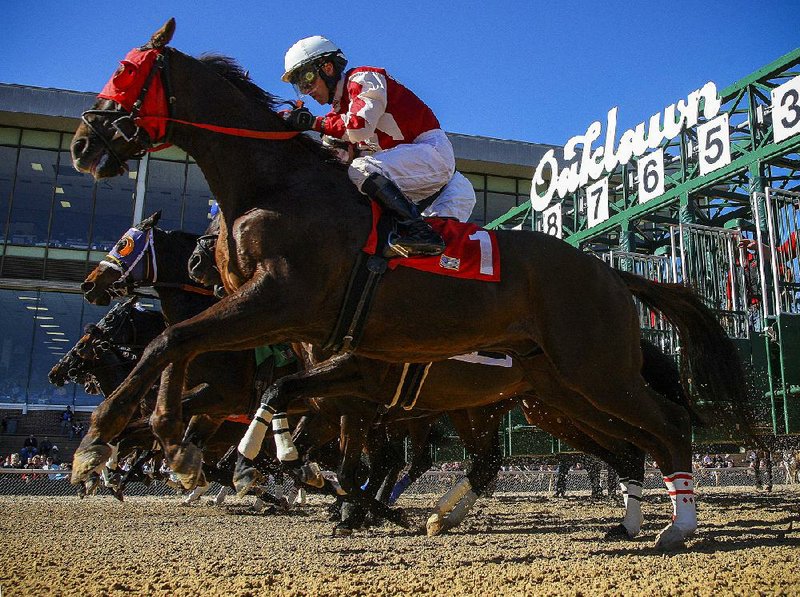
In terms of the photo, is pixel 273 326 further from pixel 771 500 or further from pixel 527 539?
pixel 771 500

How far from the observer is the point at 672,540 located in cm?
436

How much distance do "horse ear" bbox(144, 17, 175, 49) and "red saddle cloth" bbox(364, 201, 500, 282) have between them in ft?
4.93

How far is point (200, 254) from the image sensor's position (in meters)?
5.52

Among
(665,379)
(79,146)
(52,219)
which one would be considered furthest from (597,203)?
(52,219)

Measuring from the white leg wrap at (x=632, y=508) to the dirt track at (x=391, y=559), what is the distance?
254 mm

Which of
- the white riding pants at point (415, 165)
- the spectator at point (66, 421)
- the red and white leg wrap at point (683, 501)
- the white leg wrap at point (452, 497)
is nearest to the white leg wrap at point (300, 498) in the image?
the white leg wrap at point (452, 497)

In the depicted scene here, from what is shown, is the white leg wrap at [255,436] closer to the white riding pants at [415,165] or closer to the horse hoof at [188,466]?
the horse hoof at [188,466]

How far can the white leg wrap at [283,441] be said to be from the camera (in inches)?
199

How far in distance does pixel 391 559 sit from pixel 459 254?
1.85 m

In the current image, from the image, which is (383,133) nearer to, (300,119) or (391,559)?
(300,119)

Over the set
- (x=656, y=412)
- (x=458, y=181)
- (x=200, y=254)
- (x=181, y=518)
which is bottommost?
(x=181, y=518)

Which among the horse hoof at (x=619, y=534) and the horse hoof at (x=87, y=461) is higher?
the horse hoof at (x=87, y=461)

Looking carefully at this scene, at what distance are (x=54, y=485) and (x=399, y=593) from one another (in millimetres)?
12558

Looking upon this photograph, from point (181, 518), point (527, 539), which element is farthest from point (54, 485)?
point (527, 539)
